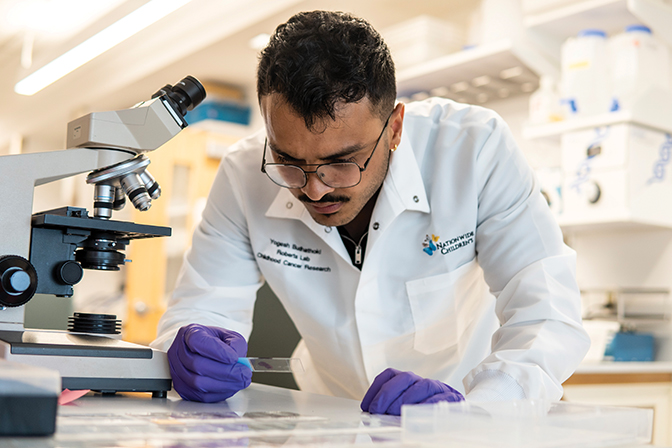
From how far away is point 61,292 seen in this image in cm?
103

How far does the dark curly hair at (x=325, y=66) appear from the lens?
1107mm

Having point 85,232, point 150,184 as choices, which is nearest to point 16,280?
point 85,232

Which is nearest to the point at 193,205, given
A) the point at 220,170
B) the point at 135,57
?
the point at 135,57

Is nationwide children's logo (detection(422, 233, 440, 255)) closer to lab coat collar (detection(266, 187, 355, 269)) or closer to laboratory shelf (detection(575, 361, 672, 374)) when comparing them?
lab coat collar (detection(266, 187, 355, 269))

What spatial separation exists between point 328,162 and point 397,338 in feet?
1.50

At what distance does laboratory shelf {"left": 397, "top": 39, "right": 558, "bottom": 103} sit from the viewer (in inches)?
105

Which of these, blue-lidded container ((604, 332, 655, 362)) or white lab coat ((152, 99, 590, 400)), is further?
blue-lidded container ((604, 332, 655, 362))

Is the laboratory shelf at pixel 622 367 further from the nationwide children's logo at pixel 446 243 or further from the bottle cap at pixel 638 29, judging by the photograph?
the bottle cap at pixel 638 29

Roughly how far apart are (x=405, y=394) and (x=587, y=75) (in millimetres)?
1969

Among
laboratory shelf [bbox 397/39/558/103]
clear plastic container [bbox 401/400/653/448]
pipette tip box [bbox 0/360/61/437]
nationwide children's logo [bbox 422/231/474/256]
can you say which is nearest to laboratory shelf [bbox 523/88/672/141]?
laboratory shelf [bbox 397/39/558/103]

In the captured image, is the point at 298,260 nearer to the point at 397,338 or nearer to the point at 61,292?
the point at 397,338

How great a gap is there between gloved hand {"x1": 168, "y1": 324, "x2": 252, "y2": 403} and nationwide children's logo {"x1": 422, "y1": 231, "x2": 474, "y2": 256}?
0.49m

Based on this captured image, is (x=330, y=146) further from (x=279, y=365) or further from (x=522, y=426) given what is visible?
(x=522, y=426)

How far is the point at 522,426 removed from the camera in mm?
650
